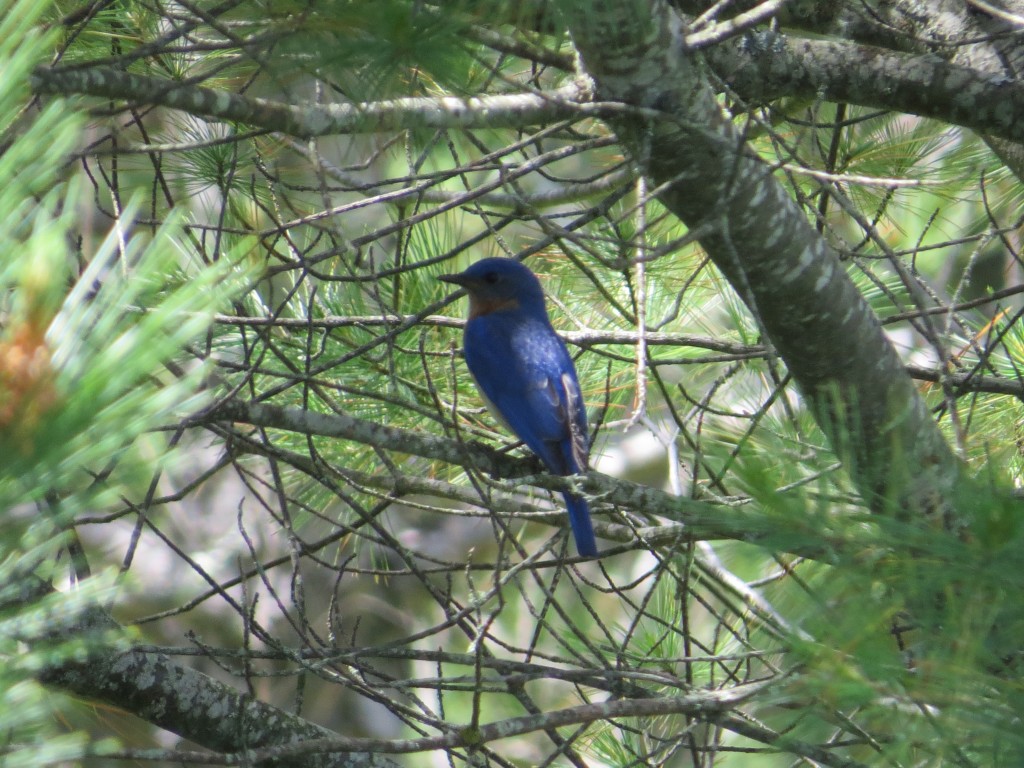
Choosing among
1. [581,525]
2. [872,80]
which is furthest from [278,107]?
[581,525]

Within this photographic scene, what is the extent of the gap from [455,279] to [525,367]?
41 cm

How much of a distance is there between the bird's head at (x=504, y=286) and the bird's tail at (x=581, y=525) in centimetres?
112

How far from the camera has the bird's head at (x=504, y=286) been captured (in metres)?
3.88

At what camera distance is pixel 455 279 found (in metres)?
3.65

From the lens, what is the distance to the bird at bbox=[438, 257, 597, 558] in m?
3.40

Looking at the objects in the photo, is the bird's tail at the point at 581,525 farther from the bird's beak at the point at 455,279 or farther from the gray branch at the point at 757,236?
the bird's beak at the point at 455,279

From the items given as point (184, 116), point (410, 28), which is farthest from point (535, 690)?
point (410, 28)

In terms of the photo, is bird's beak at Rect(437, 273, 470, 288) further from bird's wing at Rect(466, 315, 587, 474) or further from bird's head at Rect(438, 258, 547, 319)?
bird's wing at Rect(466, 315, 587, 474)

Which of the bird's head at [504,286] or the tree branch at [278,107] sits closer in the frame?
the tree branch at [278,107]

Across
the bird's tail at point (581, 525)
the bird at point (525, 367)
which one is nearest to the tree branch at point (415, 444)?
the bird's tail at point (581, 525)

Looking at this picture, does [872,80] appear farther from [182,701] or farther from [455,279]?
[182,701]

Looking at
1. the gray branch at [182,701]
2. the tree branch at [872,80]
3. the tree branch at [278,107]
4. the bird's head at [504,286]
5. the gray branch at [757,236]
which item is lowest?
the gray branch at [182,701]

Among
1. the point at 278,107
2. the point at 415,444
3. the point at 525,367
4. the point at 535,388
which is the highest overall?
the point at 525,367

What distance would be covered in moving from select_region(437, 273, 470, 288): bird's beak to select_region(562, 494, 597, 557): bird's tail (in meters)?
0.99
